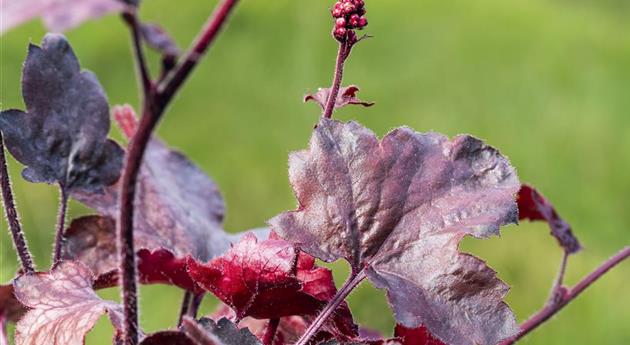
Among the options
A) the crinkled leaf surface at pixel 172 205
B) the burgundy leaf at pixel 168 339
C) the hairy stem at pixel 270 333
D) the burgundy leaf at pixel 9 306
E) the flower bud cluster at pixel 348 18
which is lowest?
the burgundy leaf at pixel 9 306

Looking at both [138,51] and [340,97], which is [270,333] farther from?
[138,51]

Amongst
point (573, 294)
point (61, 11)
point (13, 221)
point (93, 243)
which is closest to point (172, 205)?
point (93, 243)

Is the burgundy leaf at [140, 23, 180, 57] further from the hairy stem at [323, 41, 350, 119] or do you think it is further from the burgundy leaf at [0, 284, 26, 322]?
the burgundy leaf at [0, 284, 26, 322]

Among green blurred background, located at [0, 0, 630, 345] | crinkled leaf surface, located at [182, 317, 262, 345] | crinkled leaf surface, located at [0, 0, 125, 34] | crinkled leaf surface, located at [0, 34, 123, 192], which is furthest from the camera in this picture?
green blurred background, located at [0, 0, 630, 345]

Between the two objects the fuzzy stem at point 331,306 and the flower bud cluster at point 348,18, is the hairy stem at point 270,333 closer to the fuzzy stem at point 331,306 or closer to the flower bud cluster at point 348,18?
the fuzzy stem at point 331,306

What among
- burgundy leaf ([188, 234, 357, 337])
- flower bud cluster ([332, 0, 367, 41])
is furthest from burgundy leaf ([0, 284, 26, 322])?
flower bud cluster ([332, 0, 367, 41])

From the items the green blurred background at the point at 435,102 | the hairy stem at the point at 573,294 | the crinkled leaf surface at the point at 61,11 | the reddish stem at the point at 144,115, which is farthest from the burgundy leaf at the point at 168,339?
the green blurred background at the point at 435,102

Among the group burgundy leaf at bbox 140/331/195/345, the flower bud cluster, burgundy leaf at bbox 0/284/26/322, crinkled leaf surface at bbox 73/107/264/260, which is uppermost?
the flower bud cluster
